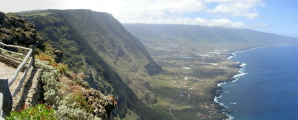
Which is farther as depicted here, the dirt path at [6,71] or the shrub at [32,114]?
the dirt path at [6,71]

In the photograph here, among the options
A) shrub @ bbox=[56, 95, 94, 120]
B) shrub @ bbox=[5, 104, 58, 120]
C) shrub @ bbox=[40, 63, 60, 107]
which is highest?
shrub @ bbox=[5, 104, 58, 120]

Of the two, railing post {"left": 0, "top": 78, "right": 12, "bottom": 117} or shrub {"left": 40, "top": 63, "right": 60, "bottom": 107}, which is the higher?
railing post {"left": 0, "top": 78, "right": 12, "bottom": 117}

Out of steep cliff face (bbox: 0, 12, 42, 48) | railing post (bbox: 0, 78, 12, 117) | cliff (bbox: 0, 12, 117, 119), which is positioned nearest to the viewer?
railing post (bbox: 0, 78, 12, 117)

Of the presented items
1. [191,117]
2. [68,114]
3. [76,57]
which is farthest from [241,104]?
[68,114]

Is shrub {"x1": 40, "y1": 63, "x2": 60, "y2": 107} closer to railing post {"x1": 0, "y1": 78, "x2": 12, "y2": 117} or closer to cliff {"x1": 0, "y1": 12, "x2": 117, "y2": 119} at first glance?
cliff {"x1": 0, "y1": 12, "x2": 117, "y2": 119}

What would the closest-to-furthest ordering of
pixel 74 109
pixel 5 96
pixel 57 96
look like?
pixel 5 96 → pixel 74 109 → pixel 57 96

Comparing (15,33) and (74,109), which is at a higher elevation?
(15,33)

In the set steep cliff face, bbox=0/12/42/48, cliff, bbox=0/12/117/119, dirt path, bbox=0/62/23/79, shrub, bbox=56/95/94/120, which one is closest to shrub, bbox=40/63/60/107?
cliff, bbox=0/12/117/119

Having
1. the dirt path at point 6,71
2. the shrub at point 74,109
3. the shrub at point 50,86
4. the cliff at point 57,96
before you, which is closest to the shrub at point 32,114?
the cliff at point 57,96

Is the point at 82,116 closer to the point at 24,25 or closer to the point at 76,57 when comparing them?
the point at 24,25

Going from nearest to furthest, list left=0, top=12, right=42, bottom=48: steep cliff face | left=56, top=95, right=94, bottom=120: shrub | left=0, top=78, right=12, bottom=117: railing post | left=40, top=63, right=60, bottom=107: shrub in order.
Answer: left=0, top=78, right=12, bottom=117: railing post
left=56, top=95, right=94, bottom=120: shrub
left=40, top=63, right=60, bottom=107: shrub
left=0, top=12, right=42, bottom=48: steep cliff face

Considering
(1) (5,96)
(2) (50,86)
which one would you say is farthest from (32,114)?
(2) (50,86)

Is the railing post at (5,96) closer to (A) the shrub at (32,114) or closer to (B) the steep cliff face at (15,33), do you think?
(A) the shrub at (32,114)

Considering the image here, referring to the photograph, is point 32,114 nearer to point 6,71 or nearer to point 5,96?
point 5,96
